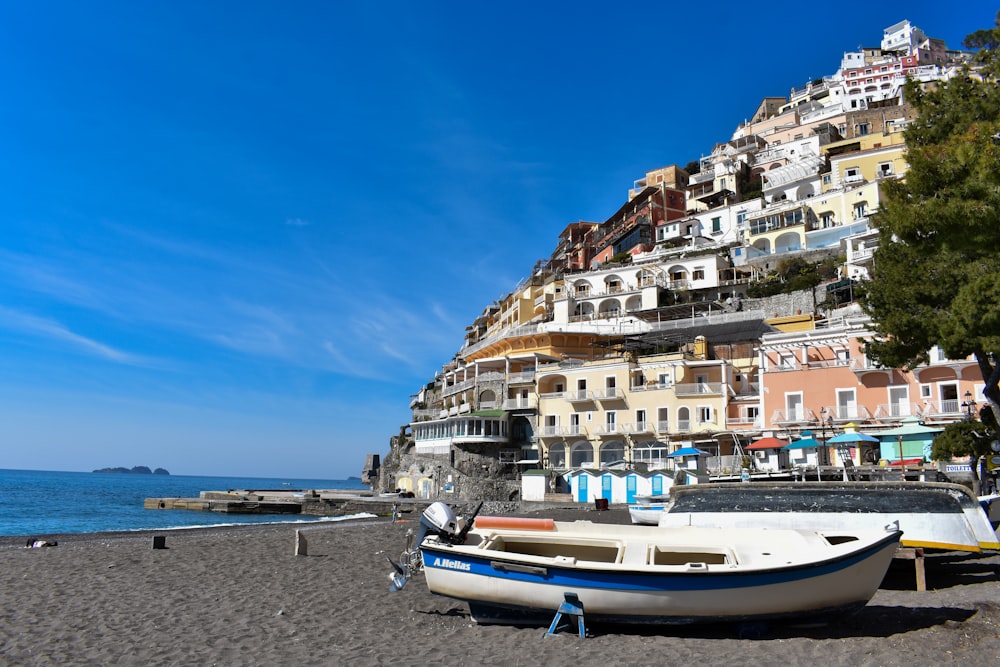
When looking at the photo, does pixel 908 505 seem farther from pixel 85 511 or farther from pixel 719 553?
pixel 85 511

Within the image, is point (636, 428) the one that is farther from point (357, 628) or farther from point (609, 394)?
point (357, 628)

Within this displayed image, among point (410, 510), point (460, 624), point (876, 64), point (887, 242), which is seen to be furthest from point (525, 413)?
point (876, 64)

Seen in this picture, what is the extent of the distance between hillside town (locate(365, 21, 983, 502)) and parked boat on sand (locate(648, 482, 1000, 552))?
3589mm

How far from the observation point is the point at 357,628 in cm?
927

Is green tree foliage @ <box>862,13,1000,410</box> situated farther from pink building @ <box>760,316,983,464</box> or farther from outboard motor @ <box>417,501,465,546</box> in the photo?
pink building @ <box>760,316,983,464</box>

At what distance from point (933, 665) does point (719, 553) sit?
2625mm

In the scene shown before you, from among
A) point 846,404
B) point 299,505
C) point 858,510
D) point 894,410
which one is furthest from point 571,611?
point 299,505

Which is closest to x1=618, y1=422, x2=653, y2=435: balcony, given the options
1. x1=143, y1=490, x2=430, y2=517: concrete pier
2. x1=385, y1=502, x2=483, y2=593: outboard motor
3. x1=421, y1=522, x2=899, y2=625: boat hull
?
x1=143, y1=490, x2=430, y2=517: concrete pier

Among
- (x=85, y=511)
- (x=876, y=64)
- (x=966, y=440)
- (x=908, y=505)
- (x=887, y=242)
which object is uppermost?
(x=876, y=64)

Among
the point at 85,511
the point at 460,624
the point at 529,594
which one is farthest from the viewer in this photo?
the point at 85,511

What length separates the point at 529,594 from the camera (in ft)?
28.6

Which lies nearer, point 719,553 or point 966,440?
point 719,553

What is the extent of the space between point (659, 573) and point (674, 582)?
24 centimetres

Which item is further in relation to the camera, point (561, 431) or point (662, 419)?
point (561, 431)
